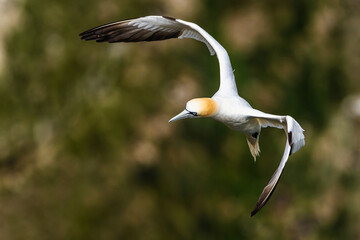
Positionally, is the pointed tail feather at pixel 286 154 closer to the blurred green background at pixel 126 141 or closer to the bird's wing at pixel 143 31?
the bird's wing at pixel 143 31

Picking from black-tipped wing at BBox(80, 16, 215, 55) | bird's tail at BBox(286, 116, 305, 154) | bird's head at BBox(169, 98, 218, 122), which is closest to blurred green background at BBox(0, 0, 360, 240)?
black-tipped wing at BBox(80, 16, 215, 55)

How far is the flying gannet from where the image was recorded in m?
Result: 7.71

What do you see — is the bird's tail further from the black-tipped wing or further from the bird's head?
the black-tipped wing

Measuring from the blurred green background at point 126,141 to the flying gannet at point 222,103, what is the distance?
25.9ft

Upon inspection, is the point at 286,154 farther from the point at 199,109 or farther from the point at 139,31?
the point at 139,31

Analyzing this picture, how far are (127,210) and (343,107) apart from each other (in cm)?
746

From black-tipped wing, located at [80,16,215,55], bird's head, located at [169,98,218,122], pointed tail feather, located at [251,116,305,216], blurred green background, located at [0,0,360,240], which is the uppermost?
black-tipped wing, located at [80,16,215,55]

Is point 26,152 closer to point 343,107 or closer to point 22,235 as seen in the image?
point 22,235

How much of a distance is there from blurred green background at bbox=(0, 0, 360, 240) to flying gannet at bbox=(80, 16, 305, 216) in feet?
25.9

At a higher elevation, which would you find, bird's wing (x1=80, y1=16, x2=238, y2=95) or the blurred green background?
bird's wing (x1=80, y1=16, x2=238, y2=95)

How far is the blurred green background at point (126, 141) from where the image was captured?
1758 centimetres

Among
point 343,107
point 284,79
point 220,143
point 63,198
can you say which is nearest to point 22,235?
point 63,198

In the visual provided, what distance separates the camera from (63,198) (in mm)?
17547

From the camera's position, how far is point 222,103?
323 inches
